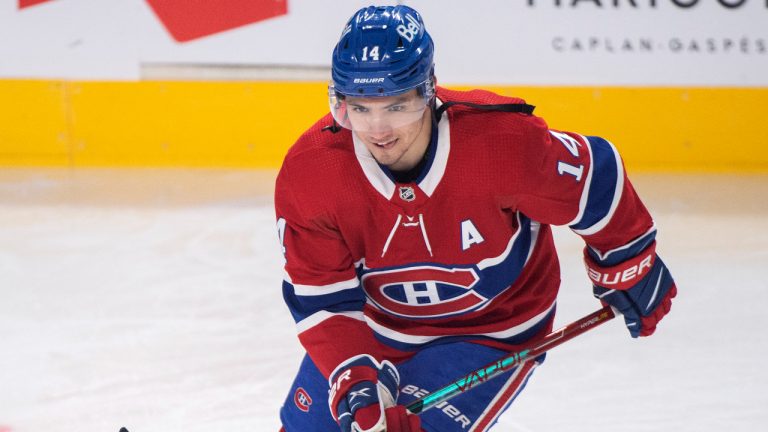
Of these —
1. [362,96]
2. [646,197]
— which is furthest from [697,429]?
[646,197]

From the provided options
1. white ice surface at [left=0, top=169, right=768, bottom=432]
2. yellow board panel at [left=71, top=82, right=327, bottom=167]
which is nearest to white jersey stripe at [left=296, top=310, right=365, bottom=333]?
white ice surface at [left=0, top=169, right=768, bottom=432]

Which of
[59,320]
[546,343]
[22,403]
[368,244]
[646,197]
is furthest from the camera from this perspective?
[646,197]

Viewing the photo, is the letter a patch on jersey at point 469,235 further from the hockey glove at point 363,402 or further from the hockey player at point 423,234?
the hockey glove at point 363,402

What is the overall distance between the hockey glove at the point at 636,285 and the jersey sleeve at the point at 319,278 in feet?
1.42

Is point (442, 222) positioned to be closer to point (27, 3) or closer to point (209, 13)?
point (209, 13)

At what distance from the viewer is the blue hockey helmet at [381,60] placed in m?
1.76

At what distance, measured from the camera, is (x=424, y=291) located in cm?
203

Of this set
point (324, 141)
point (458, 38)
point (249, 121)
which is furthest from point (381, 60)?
point (249, 121)

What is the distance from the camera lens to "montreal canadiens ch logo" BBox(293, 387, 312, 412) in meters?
2.08

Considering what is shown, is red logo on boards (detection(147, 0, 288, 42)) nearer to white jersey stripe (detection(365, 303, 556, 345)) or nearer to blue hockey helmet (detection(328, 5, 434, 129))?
white jersey stripe (detection(365, 303, 556, 345))

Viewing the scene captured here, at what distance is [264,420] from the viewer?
269cm

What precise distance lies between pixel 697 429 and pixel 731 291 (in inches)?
36.1

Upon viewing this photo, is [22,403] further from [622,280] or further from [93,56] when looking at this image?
[93,56]

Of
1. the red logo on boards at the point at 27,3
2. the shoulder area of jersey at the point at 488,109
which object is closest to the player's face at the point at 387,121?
the shoulder area of jersey at the point at 488,109
